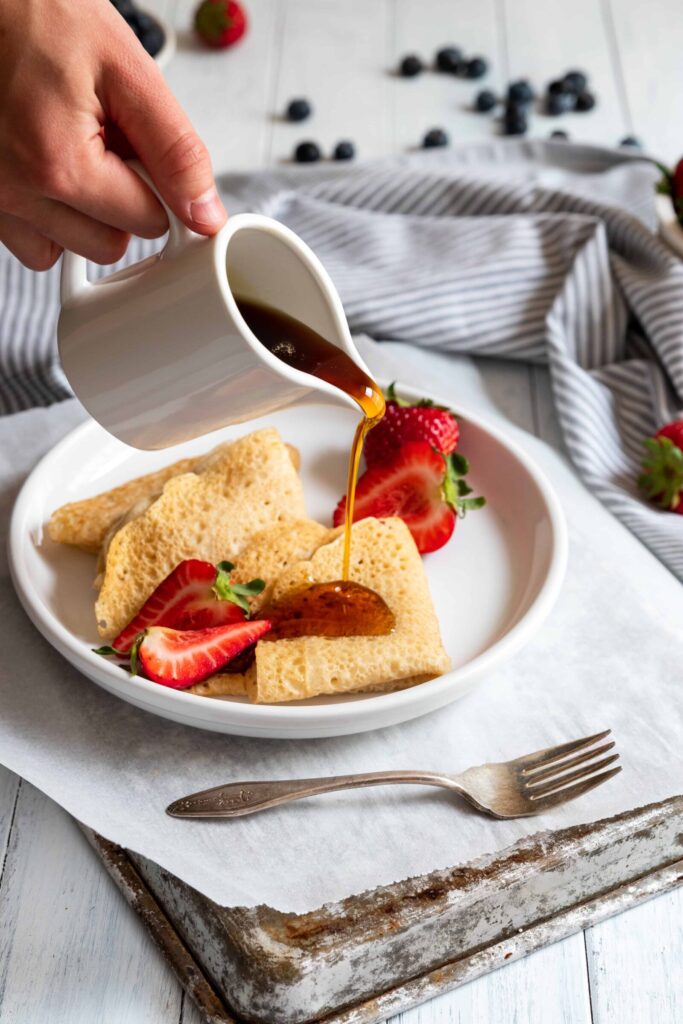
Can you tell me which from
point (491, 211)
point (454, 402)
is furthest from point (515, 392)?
point (491, 211)

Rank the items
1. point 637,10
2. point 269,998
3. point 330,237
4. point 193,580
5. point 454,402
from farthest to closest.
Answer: point 637,10 < point 330,237 < point 454,402 < point 193,580 < point 269,998

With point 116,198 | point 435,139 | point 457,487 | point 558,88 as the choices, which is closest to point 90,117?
point 116,198

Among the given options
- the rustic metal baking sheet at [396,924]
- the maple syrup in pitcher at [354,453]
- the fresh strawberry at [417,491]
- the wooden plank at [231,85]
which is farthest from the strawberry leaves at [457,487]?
the wooden plank at [231,85]

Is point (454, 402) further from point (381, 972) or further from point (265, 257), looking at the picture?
point (381, 972)

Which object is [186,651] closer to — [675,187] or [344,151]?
[675,187]

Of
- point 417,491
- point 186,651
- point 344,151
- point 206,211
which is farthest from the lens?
point 344,151

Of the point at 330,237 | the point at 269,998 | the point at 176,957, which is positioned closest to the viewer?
the point at 269,998

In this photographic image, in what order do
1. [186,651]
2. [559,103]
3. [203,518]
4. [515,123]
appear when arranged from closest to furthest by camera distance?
[186,651]
[203,518]
[515,123]
[559,103]

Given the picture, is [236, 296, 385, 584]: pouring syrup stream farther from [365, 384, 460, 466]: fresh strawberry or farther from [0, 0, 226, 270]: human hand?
[365, 384, 460, 466]: fresh strawberry
